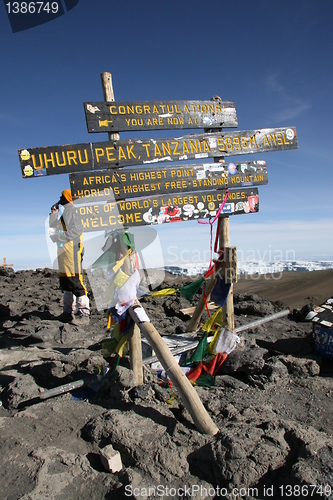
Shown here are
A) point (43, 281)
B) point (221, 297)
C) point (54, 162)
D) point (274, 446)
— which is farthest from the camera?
point (43, 281)

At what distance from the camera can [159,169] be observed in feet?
14.9

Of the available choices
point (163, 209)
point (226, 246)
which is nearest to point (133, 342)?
point (163, 209)

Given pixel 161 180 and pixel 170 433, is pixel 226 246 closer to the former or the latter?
pixel 161 180

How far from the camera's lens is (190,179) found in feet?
15.7

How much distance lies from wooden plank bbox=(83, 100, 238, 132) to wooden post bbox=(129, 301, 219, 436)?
247cm

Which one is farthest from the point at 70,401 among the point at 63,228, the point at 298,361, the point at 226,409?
the point at 63,228

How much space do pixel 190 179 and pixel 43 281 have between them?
10.5 meters

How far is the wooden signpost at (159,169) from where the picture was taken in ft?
13.2

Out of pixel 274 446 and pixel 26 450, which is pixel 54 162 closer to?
pixel 26 450

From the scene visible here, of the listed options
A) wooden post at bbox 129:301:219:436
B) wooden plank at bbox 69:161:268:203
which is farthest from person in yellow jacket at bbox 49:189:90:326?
wooden post at bbox 129:301:219:436

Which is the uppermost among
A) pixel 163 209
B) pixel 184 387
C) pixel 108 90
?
pixel 108 90

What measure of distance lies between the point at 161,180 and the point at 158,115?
0.86 meters

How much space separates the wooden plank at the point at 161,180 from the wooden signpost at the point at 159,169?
1 cm

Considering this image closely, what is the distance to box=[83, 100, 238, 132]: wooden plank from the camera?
4.24 metres
